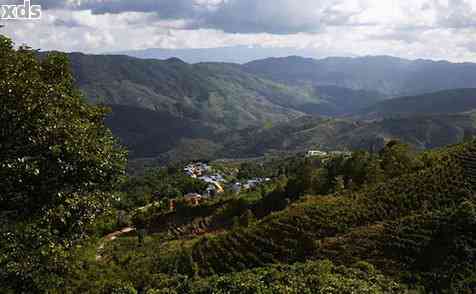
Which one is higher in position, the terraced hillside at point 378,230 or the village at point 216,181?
the terraced hillside at point 378,230

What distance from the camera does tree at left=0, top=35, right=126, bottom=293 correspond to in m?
12.1

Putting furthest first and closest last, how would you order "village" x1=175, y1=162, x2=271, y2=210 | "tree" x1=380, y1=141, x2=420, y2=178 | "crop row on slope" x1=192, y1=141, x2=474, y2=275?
"village" x1=175, y1=162, x2=271, y2=210 → "tree" x1=380, y1=141, x2=420, y2=178 → "crop row on slope" x1=192, y1=141, x2=474, y2=275

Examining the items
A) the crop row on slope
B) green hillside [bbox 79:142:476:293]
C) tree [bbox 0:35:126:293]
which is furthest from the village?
tree [bbox 0:35:126:293]

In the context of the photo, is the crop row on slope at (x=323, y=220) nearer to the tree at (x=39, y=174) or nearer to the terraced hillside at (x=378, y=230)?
the terraced hillside at (x=378, y=230)

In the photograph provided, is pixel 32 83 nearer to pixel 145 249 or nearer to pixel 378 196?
pixel 378 196

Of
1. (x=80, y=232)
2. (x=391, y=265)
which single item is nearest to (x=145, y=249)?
(x=391, y=265)

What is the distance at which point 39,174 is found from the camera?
12594 millimetres

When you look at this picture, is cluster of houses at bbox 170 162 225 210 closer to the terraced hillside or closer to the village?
the village

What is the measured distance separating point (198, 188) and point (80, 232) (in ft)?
252

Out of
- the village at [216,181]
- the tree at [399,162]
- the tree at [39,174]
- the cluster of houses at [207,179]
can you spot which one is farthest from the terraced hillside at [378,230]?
the village at [216,181]

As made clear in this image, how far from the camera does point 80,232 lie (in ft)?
46.4

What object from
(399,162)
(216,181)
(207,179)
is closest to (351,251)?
(399,162)

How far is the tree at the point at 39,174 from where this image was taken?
1209 cm

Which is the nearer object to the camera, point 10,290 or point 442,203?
point 10,290
